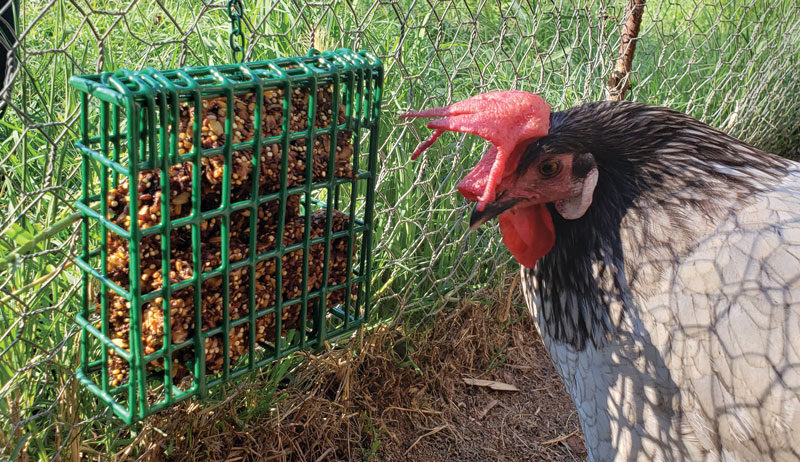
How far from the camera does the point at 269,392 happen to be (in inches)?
94.7

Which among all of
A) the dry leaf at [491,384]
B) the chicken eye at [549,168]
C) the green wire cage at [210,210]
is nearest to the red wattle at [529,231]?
the chicken eye at [549,168]

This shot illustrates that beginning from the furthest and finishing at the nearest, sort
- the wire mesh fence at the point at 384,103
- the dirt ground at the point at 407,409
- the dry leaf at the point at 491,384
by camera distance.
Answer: the dry leaf at the point at 491,384 < the dirt ground at the point at 407,409 < the wire mesh fence at the point at 384,103

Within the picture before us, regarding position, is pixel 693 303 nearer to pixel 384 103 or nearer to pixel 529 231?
pixel 529 231

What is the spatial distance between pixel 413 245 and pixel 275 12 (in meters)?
1.20

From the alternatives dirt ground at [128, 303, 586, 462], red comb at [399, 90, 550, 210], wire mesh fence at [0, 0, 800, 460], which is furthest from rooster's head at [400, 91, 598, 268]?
dirt ground at [128, 303, 586, 462]

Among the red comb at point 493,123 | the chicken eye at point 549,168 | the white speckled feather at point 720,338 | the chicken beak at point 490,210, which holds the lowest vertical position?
the white speckled feather at point 720,338

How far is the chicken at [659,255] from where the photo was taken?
5.67 ft

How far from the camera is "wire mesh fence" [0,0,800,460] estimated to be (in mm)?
1805

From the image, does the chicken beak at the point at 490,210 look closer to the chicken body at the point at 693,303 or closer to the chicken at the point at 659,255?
the chicken at the point at 659,255

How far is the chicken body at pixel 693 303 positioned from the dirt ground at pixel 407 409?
2.99 feet

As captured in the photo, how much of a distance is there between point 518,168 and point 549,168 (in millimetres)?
81

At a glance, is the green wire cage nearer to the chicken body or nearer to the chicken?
the chicken

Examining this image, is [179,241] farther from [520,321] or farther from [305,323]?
[520,321]

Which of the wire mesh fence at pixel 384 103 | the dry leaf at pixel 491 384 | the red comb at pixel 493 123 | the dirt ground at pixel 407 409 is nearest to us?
the red comb at pixel 493 123
